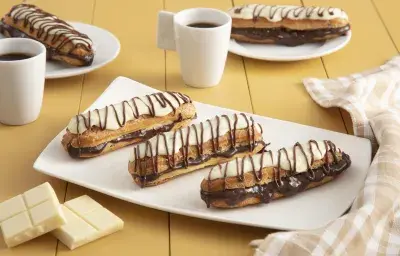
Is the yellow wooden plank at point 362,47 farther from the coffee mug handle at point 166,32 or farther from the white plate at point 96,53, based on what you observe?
the white plate at point 96,53

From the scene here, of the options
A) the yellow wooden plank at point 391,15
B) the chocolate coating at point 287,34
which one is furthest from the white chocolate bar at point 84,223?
the yellow wooden plank at point 391,15

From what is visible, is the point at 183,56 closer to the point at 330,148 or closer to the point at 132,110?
the point at 132,110

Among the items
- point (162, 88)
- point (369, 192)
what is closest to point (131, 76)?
point (162, 88)

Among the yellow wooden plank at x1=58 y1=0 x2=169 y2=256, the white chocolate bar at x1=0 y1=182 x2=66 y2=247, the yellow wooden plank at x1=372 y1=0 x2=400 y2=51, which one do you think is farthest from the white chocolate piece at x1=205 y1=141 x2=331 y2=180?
the yellow wooden plank at x1=372 y1=0 x2=400 y2=51

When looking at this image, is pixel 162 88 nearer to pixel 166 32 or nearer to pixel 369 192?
pixel 166 32

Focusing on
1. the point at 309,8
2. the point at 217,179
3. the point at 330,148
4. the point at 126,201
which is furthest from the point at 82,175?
the point at 309,8

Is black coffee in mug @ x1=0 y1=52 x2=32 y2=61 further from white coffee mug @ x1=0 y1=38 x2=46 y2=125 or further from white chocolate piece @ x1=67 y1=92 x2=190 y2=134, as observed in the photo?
white chocolate piece @ x1=67 y1=92 x2=190 y2=134
